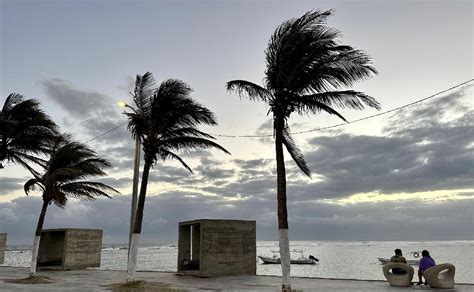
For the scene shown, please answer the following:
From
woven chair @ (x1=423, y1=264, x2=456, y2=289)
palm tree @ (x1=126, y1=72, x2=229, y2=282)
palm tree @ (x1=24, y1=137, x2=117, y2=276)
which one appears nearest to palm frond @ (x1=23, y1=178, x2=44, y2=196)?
palm tree @ (x1=24, y1=137, x2=117, y2=276)

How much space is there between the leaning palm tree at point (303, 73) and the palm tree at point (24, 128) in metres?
11.2

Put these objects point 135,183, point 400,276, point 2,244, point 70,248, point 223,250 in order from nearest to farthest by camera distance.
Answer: point 400,276, point 135,183, point 223,250, point 70,248, point 2,244

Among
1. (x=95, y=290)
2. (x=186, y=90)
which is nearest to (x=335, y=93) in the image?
(x=186, y=90)

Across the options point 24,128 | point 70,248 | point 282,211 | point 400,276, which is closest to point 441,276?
point 400,276

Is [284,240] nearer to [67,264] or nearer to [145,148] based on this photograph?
[145,148]

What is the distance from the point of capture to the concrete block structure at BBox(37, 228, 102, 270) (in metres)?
27.9

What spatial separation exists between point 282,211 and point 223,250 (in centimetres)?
903

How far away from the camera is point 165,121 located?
17938 mm

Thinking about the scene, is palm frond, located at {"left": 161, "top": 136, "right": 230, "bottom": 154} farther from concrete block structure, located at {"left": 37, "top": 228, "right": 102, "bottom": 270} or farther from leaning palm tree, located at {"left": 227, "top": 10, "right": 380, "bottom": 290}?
concrete block structure, located at {"left": 37, "top": 228, "right": 102, "bottom": 270}

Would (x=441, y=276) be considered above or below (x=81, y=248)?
below

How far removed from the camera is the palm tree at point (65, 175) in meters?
20.4

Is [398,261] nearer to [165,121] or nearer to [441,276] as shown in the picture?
[441,276]

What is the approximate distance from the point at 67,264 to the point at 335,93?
22.2 m

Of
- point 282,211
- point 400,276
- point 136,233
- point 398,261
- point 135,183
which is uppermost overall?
point 135,183
